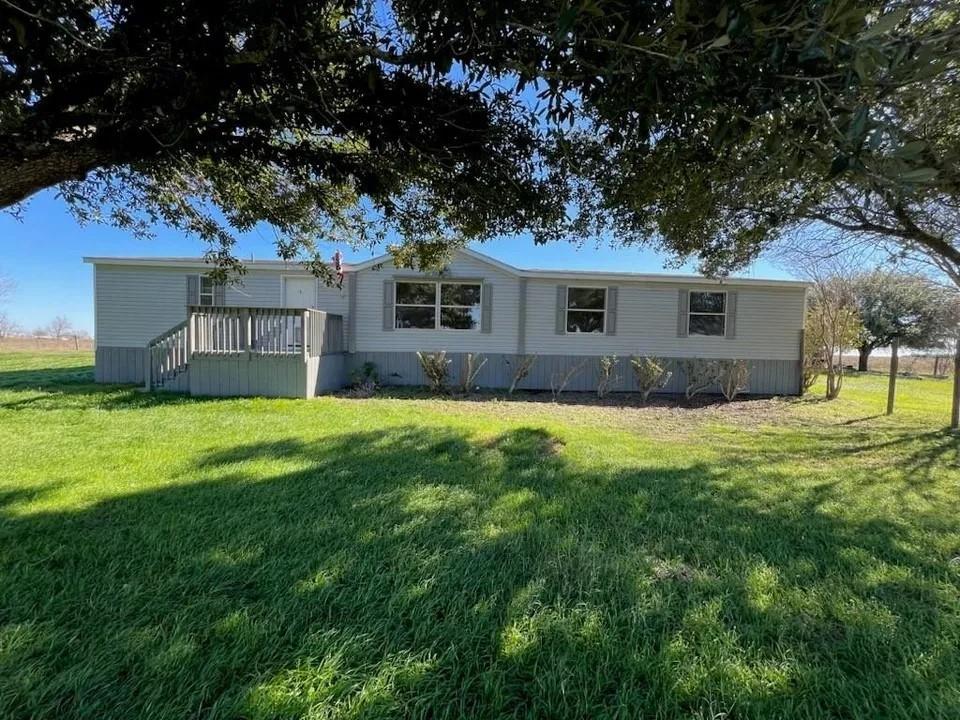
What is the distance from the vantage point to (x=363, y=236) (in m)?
6.05

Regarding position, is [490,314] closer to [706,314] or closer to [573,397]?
[573,397]

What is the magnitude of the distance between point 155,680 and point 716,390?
37.9 feet

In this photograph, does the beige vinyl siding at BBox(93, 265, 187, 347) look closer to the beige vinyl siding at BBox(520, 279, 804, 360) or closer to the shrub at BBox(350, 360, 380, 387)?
the shrub at BBox(350, 360, 380, 387)

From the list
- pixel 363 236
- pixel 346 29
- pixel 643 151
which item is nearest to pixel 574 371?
pixel 363 236

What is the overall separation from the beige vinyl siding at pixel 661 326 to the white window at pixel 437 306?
1.38 meters

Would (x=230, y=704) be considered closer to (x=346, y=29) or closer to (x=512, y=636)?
(x=512, y=636)

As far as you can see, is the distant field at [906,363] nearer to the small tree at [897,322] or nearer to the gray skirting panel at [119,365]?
the small tree at [897,322]

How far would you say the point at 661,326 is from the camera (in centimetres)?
1116

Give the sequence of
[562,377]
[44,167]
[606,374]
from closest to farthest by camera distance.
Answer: [44,167] < [606,374] < [562,377]

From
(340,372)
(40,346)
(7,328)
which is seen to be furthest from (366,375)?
(7,328)

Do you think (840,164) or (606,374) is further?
(606,374)

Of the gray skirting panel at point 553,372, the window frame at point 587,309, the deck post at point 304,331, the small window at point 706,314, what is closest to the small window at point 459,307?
the gray skirting panel at point 553,372

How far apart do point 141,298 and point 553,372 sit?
967 centimetres

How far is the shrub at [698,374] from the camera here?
1055 centimetres
